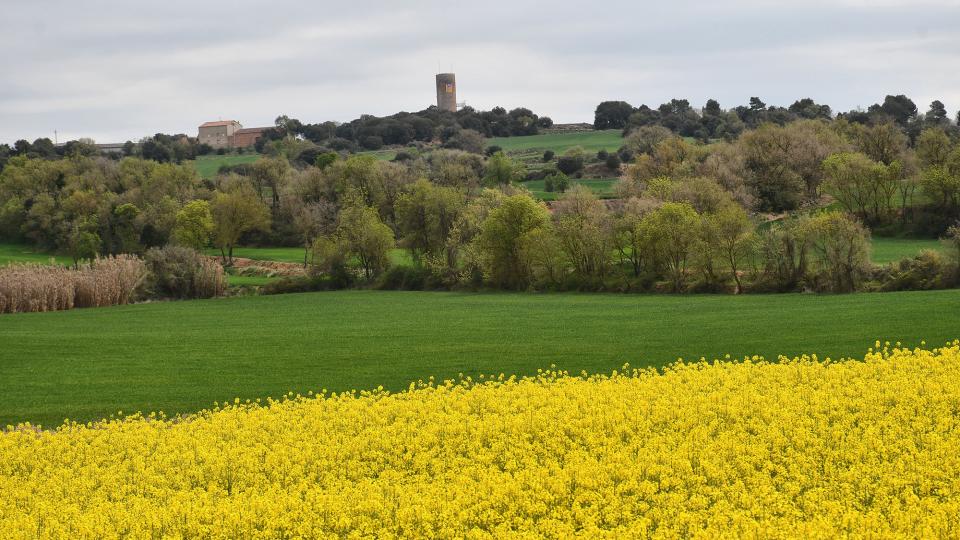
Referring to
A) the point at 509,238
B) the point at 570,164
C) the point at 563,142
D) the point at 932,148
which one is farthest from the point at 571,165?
the point at 509,238

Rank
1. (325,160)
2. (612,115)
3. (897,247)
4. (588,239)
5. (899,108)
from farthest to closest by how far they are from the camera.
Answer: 1. (612,115)
2. (899,108)
3. (325,160)
4. (897,247)
5. (588,239)

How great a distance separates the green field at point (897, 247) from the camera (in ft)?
171

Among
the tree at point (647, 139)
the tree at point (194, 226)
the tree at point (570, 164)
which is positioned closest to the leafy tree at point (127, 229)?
the tree at point (194, 226)

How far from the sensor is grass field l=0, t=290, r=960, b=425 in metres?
25.9

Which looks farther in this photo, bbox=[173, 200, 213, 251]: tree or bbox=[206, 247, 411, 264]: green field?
bbox=[173, 200, 213, 251]: tree

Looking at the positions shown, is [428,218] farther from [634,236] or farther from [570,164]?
[570,164]

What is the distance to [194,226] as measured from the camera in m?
80.3

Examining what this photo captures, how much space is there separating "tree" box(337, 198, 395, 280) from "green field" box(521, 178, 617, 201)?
101 ft

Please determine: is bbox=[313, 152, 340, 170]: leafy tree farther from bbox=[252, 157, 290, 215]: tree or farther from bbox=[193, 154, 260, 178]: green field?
bbox=[193, 154, 260, 178]: green field

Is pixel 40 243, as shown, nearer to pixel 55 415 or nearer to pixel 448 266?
pixel 448 266

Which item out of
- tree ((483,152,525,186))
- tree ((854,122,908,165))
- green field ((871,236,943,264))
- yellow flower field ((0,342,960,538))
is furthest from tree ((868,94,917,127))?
yellow flower field ((0,342,960,538))

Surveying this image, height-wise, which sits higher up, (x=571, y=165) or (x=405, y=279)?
(x=571, y=165)

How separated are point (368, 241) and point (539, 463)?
4982cm

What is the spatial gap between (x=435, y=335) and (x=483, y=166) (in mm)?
78905
